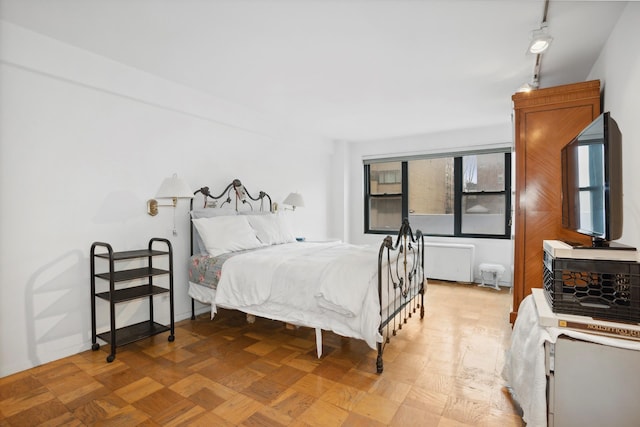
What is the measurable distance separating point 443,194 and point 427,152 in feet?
2.61

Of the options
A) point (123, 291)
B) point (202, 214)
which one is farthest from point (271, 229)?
point (123, 291)

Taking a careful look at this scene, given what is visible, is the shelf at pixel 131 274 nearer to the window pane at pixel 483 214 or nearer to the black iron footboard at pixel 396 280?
the black iron footboard at pixel 396 280

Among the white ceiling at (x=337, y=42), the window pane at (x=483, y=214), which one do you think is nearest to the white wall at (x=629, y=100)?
the white ceiling at (x=337, y=42)

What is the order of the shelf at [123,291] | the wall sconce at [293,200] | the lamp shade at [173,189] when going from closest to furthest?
1. the shelf at [123,291]
2. the lamp shade at [173,189]
3. the wall sconce at [293,200]

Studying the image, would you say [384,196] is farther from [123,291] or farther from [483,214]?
[123,291]

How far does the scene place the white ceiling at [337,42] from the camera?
2148 mm

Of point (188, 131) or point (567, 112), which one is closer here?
point (567, 112)

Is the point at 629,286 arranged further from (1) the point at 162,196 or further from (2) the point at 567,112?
(1) the point at 162,196

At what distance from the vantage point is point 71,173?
2688 millimetres

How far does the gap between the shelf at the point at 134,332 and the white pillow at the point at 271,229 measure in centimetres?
140

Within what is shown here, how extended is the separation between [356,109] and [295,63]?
1507 millimetres

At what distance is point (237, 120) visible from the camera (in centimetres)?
415

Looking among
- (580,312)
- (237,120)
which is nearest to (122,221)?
(237,120)

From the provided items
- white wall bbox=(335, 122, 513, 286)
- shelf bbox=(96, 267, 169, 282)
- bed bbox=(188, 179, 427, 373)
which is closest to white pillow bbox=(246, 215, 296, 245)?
bed bbox=(188, 179, 427, 373)
